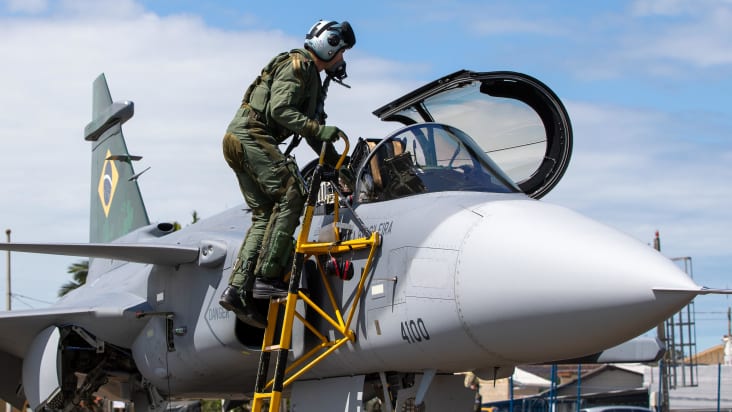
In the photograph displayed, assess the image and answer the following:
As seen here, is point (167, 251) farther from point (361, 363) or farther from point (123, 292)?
point (361, 363)

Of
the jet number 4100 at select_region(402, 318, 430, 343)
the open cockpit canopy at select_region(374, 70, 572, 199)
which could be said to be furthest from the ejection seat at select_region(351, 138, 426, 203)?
the open cockpit canopy at select_region(374, 70, 572, 199)

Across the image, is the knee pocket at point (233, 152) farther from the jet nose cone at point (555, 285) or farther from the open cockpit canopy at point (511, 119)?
the jet nose cone at point (555, 285)

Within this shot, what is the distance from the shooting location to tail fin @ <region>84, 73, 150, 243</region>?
47.0 ft

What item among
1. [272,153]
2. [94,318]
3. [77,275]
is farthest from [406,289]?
[77,275]

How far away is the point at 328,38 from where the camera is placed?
802 cm

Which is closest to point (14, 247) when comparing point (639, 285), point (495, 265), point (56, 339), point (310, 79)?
point (56, 339)

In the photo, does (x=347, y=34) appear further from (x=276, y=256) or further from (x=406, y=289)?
(x=406, y=289)

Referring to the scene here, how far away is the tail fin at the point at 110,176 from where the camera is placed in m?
14.3

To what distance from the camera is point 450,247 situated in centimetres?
649

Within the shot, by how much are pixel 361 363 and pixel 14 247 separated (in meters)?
4.07

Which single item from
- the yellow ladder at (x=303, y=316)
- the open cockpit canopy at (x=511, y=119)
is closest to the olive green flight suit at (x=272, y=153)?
the yellow ladder at (x=303, y=316)

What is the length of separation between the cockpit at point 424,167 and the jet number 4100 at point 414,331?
1.12 metres

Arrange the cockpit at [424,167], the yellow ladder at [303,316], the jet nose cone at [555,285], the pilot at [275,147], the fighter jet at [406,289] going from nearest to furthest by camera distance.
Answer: the jet nose cone at [555,285] < the fighter jet at [406,289] < the yellow ladder at [303,316] < the cockpit at [424,167] < the pilot at [275,147]

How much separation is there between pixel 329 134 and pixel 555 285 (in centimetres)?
229
